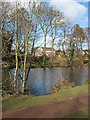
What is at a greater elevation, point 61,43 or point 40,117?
point 61,43

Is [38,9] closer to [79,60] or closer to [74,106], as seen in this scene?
[74,106]

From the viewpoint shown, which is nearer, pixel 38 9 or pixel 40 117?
pixel 40 117

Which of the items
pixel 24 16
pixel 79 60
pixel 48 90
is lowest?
pixel 48 90

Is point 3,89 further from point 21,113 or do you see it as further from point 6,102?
point 21,113

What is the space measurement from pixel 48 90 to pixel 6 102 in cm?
312

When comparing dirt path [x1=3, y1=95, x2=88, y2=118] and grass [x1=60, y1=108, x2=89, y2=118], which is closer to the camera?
grass [x1=60, y1=108, x2=89, y2=118]

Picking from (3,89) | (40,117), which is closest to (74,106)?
(40,117)

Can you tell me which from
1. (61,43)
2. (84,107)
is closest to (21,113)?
(84,107)

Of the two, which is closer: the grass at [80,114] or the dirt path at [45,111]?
the grass at [80,114]

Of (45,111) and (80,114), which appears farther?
(45,111)

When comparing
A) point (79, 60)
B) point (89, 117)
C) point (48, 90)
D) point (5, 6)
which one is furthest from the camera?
point (79, 60)

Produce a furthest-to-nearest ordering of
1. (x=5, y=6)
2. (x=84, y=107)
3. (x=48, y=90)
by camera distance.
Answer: (x=48, y=90) → (x=5, y=6) → (x=84, y=107)

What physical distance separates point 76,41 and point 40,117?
19.9 metres

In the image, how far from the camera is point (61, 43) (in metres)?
21.5
